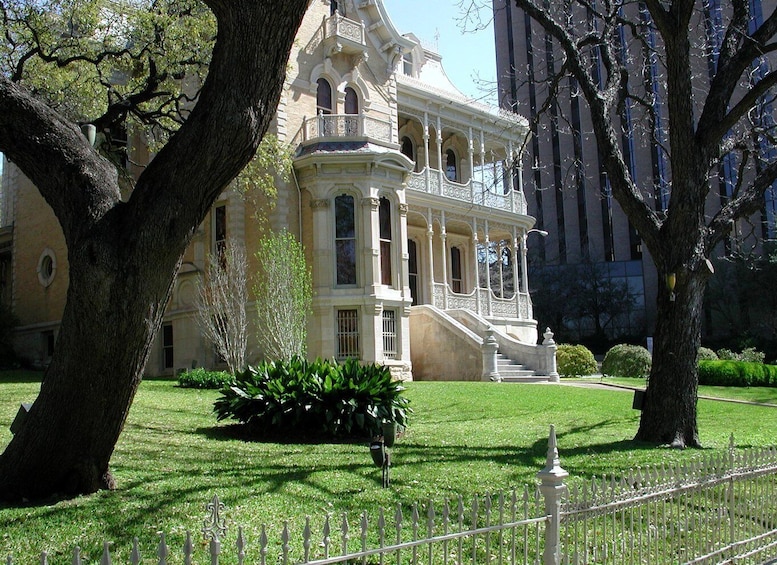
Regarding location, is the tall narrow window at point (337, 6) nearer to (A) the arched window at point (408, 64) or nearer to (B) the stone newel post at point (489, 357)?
(A) the arched window at point (408, 64)

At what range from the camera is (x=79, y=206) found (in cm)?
669

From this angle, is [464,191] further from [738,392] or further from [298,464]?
[298,464]

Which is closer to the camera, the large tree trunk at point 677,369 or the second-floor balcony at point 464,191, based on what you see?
the large tree trunk at point 677,369

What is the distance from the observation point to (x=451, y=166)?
35.3 meters

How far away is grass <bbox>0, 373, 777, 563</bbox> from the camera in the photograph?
6.29 meters

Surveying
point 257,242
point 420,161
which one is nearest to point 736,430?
point 257,242

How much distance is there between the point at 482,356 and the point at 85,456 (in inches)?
738

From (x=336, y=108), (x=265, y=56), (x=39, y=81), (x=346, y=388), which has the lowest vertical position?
(x=346, y=388)

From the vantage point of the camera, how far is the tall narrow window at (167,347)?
27.0 m

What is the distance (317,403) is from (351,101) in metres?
18.8

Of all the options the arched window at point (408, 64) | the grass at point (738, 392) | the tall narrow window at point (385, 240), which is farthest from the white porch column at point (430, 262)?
the arched window at point (408, 64)

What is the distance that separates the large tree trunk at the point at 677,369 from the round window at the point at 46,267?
2522 cm

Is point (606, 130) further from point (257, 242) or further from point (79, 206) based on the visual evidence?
point (257, 242)

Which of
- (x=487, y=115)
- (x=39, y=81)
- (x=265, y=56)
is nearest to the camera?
(x=265, y=56)
